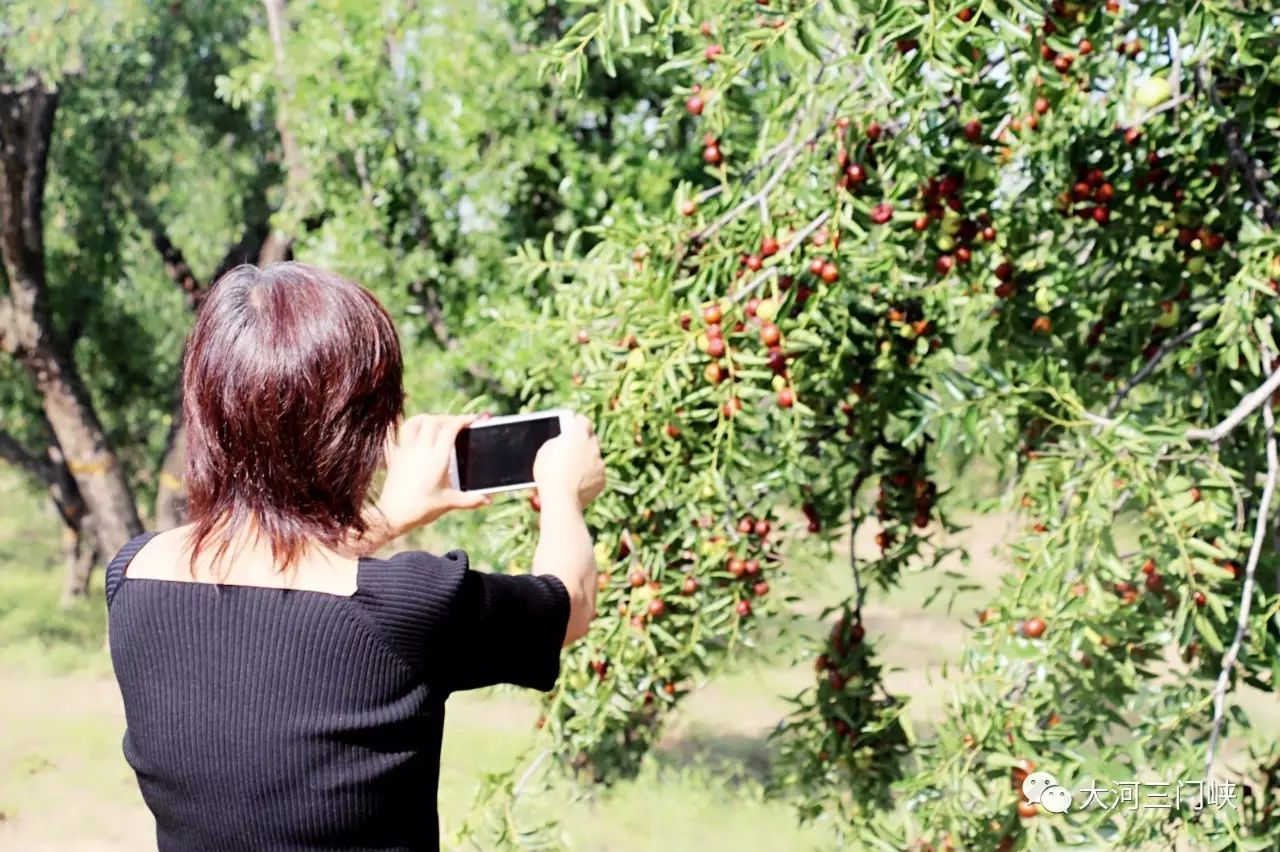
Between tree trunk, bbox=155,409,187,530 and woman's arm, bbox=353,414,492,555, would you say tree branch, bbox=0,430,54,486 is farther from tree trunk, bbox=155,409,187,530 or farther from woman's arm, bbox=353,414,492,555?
woman's arm, bbox=353,414,492,555

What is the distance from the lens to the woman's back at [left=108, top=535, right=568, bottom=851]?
1137 millimetres

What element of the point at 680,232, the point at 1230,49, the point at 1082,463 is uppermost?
the point at 1230,49

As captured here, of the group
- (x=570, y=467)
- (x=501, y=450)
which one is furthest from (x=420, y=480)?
(x=570, y=467)

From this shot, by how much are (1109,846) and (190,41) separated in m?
8.64

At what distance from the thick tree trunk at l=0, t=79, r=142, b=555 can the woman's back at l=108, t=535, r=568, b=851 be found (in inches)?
298

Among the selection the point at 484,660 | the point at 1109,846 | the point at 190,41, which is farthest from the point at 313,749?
the point at 190,41

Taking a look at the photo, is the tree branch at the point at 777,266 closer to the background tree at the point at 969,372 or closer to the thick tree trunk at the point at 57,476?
the background tree at the point at 969,372

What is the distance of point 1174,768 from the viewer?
1868mm

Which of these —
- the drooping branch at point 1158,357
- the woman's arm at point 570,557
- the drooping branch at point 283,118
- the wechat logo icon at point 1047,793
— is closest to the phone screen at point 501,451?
the woman's arm at point 570,557

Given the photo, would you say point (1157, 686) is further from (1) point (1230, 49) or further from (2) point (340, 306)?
(2) point (340, 306)

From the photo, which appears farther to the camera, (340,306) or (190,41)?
(190,41)

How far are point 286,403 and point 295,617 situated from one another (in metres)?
0.20

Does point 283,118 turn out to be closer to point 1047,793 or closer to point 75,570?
point 1047,793

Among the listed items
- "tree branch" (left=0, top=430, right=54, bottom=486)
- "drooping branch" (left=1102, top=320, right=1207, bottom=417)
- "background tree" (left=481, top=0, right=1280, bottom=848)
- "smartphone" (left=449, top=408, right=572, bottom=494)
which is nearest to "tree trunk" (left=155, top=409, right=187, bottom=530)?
"tree branch" (left=0, top=430, right=54, bottom=486)
